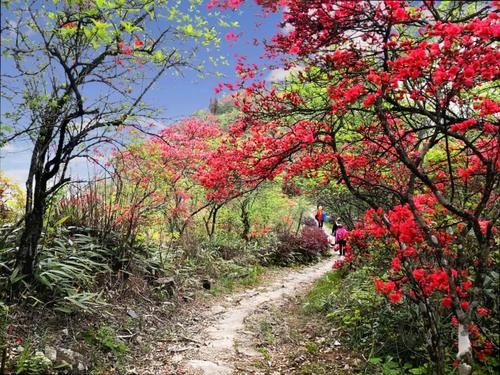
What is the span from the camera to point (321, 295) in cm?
843

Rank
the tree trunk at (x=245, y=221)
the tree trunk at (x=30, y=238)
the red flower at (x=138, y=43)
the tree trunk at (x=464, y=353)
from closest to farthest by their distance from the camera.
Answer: the tree trunk at (x=464, y=353) → the tree trunk at (x=30, y=238) → the red flower at (x=138, y=43) → the tree trunk at (x=245, y=221)

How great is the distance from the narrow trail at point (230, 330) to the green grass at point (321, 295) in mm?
543

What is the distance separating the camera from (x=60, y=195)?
6.90 m

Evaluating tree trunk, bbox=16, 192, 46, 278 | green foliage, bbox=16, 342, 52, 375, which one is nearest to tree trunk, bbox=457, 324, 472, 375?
green foliage, bbox=16, 342, 52, 375

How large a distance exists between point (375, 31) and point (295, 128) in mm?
1586

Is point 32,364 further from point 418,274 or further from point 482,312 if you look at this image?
point 482,312

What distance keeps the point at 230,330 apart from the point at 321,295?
9.03 ft

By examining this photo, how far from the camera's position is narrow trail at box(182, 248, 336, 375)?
193 inches

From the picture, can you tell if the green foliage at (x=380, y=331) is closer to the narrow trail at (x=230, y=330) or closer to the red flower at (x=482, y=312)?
the red flower at (x=482, y=312)

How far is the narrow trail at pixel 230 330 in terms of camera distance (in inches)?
193

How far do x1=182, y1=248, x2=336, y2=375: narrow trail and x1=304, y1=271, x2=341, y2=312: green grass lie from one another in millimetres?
543

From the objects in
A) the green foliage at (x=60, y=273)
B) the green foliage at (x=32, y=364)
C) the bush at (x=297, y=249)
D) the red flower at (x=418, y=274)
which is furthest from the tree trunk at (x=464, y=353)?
the bush at (x=297, y=249)

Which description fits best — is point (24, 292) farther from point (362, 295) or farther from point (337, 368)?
point (362, 295)

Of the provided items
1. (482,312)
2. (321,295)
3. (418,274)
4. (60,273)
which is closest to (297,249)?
(321,295)
